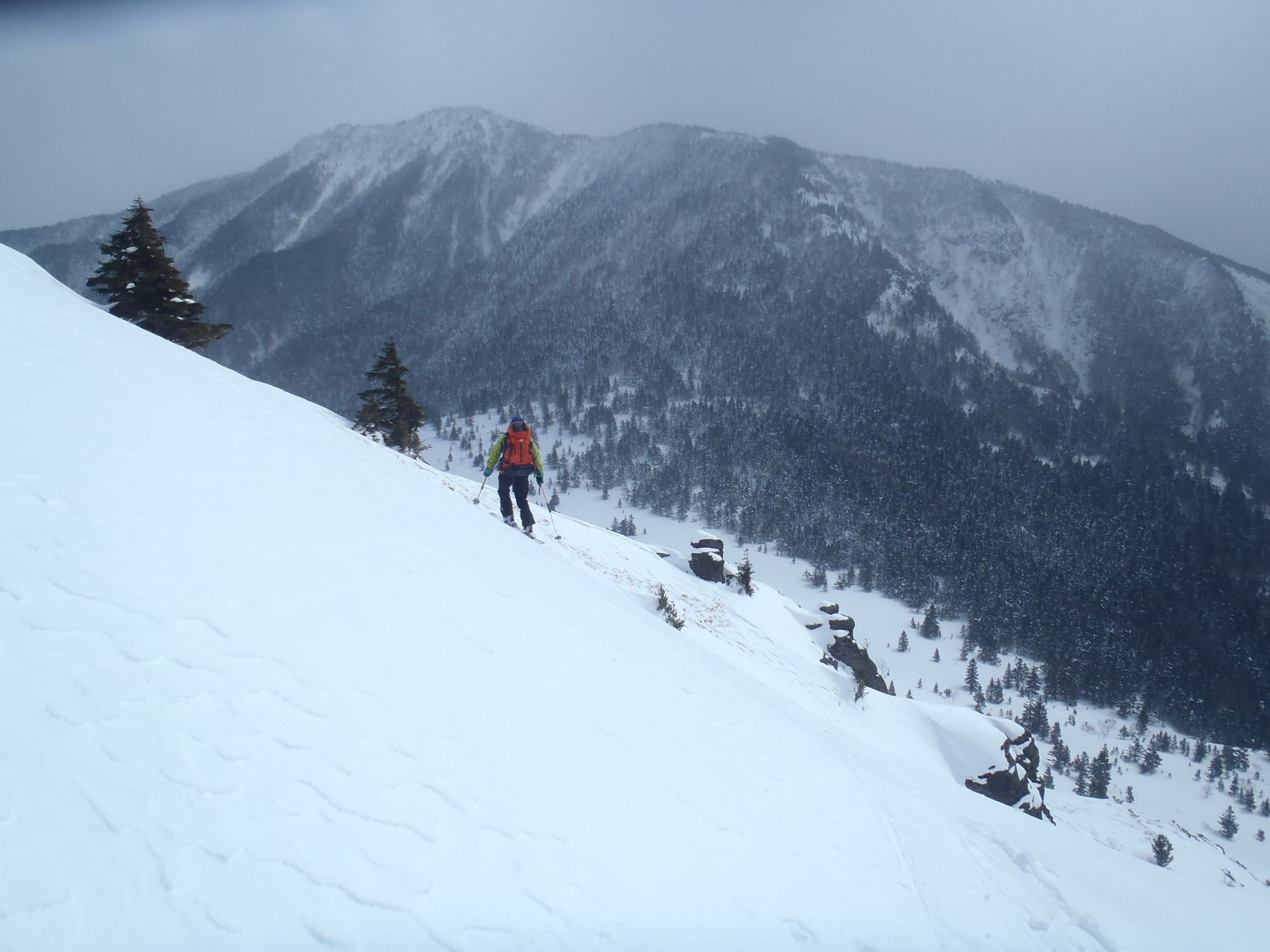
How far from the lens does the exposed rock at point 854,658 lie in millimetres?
25250

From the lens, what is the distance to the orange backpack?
11180mm

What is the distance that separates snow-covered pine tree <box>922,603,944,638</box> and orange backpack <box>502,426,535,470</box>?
92.7m

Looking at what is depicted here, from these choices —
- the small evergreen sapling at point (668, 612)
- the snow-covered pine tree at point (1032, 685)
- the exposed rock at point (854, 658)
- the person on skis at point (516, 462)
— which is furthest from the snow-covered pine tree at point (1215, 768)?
the person on skis at point (516, 462)

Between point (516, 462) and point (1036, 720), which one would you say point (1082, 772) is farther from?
point (516, 462)

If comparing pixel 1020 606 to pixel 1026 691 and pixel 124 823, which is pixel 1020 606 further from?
pixel 124 823

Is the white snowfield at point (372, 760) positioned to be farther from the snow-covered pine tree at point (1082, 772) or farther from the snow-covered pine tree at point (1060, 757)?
the snow-covered pine tree at point (1060, 757)

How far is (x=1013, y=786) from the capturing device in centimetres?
1791

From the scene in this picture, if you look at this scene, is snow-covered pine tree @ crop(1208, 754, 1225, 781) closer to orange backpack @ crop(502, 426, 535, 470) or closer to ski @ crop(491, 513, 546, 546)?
ski @ crop(491, 513, 546, 546)

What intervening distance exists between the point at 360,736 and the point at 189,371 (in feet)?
29.5

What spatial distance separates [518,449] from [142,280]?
637 inches

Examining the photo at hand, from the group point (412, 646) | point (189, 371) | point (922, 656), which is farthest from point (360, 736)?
point (922, 656)

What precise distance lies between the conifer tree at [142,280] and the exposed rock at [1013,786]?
28.3 meters

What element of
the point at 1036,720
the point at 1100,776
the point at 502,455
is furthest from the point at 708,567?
the point at 1036,720

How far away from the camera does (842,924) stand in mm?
4062
